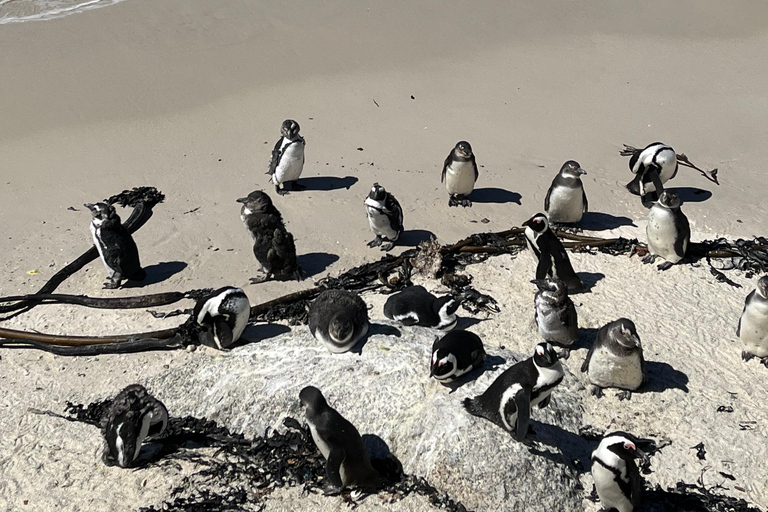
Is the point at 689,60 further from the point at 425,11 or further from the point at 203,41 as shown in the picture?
the point at 203,41

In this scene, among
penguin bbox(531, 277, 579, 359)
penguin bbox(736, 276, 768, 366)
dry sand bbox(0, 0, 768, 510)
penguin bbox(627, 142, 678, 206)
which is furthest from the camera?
penguin bbox(627, 142, 678, 206)

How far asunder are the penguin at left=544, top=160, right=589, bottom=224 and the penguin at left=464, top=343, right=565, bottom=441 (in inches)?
157

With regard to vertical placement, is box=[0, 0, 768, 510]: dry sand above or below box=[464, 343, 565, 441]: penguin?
above

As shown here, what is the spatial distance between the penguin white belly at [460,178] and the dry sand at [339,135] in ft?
0.84

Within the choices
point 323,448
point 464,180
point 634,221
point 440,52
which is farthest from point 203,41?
point 323,448

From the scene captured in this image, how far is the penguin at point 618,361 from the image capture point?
6461 millimetres

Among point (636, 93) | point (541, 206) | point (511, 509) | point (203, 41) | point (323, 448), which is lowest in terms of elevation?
point (511, 509)

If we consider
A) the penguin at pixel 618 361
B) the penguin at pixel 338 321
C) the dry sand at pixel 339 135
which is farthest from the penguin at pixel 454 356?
the dry sand at pixel 339 135

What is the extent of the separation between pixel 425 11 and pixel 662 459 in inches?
Result: 466

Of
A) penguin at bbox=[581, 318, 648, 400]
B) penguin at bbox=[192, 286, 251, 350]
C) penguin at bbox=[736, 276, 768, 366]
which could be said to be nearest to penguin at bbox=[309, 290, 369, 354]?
penguin at bbox=[192, 286, 251, 350]

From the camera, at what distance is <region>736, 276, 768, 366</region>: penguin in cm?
696

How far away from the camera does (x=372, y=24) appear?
15.5 m

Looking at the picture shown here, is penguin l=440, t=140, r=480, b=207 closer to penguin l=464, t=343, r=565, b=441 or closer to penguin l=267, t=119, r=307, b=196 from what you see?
penguin l=267, t=119, r=307, b=196

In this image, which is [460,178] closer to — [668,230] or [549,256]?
[549,256]
